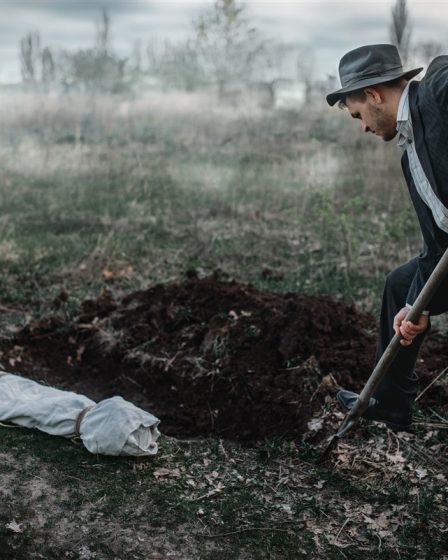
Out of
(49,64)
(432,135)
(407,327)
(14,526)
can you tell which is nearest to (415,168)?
(432,135)

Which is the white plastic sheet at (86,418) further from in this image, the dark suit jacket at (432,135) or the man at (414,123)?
the dark suit jacket at (432,135)

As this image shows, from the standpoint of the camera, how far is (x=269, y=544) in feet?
10.5

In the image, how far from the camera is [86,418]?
4.01 m

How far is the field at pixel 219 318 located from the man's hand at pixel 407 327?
2.89 ft

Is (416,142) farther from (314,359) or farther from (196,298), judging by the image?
(196,298)

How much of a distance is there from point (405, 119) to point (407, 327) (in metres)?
0.97

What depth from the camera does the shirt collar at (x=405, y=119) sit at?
3.09 metres

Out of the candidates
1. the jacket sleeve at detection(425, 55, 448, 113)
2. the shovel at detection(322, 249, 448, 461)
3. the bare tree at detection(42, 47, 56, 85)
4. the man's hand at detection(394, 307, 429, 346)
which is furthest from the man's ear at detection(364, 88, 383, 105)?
the bare tree at detection(42, 47, 56, 85)

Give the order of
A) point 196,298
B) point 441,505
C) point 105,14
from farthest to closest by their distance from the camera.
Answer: point 105,14, point 196,298, point 441,505

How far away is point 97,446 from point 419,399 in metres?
2.14

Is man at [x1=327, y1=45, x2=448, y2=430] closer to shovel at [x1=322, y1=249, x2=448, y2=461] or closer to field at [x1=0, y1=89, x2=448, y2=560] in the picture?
shovel at [x1=322, y1=249, x2=448, y2=461]

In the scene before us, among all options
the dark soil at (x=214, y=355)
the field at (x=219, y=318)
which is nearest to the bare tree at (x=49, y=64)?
the field at (x=219, y=318)

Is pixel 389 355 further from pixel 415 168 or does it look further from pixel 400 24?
pixel 400 24

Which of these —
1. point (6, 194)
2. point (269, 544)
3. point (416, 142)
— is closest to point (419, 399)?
point (269, 544)
